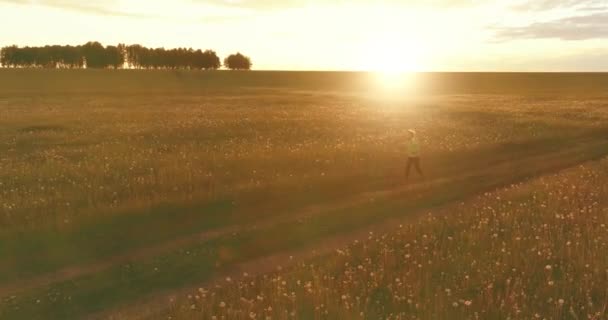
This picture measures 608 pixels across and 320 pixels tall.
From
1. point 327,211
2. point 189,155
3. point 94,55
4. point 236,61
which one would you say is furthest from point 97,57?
point 327,211

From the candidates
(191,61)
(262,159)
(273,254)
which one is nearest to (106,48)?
(191,61)

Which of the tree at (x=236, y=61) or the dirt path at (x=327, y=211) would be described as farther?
the tree at (x=236, y=61)

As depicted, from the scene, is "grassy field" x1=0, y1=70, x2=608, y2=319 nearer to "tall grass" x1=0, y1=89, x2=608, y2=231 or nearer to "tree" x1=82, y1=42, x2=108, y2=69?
"tall grass" x1=0, y1=89, x2=608, y2=231

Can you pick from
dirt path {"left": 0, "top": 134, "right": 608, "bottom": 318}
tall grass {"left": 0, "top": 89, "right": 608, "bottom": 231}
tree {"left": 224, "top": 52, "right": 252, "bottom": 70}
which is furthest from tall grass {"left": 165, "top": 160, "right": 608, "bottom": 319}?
tree {"left": 224, "top": 52, "right": 252, "bottom": 70}

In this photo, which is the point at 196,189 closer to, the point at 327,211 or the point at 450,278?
the point at 327,211

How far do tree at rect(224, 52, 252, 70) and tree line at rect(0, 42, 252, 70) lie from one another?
25.7 feet

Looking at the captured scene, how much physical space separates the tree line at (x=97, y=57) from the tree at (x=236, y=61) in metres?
7.83

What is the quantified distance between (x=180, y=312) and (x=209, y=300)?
2.09ft

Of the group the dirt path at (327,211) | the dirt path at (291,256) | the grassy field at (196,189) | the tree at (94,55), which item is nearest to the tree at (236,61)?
the tree at (94,55)

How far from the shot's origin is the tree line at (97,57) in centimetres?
14300

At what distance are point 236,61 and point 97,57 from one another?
40.1 metres

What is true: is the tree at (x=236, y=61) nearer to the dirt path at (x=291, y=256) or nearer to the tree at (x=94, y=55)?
the tree at (x=94, y=55)

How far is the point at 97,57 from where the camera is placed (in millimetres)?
143625

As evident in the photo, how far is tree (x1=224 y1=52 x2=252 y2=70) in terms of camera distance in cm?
16575
